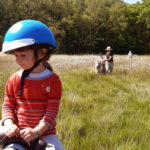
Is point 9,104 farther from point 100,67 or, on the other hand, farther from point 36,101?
point 100,67

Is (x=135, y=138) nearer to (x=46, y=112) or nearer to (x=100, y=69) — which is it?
(x=46, y=112)

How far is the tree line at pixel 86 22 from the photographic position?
40.1m

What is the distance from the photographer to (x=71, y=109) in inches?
129

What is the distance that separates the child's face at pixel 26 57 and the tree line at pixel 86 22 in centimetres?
3818

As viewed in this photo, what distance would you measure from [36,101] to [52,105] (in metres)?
0.15

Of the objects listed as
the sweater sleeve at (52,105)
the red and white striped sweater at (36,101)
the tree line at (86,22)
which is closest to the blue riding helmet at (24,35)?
the red and white striped sweater at (36,101)

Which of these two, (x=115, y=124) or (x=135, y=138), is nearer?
(x=135, y=138)

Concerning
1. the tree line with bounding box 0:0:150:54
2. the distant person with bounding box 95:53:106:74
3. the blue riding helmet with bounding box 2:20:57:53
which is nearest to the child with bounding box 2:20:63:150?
the blue riding helmet with bounding box 2:20:57:53

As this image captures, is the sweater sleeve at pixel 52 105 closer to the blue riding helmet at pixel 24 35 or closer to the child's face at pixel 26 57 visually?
the child's face at pixel 26 57

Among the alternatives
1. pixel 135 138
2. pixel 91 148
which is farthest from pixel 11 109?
pixel 135 138

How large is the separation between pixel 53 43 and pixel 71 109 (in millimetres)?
1831

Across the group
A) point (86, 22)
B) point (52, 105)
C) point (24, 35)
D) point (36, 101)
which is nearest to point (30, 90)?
point (36, 101)

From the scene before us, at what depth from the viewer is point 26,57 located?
1532 millimetres

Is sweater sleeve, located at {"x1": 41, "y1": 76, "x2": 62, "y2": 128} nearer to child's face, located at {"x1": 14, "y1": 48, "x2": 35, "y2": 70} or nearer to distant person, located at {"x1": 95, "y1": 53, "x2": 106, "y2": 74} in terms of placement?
child's face, located at {"x1": 14, "y1": 48, "x2": 35, "y2": 70}
